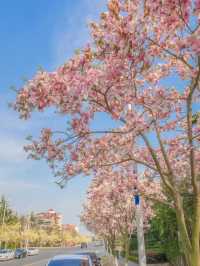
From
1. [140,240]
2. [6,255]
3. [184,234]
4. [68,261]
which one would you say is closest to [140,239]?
[140,240]

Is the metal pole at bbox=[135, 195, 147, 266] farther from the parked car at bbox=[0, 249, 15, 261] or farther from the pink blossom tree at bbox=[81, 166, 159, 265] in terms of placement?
the parked car at bbox=[0, 249, 15, 261]

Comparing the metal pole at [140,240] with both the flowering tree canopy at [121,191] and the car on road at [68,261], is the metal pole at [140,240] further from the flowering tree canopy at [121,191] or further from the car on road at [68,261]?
the car on road at [68,261]

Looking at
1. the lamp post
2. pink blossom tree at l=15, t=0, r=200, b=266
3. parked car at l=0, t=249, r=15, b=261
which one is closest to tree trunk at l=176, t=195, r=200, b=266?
pink blossom tree at l=15, t=0, r=200, b=266

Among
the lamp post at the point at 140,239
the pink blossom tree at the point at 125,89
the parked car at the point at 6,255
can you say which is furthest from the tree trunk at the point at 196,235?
the parked car at the point at 6,255

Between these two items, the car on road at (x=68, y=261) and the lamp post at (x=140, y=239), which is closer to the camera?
the car on road at (x=68, y=261)

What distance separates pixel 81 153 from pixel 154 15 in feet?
10.4

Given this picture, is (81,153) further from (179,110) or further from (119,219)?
(119,219)

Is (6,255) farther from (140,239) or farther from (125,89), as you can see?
(125,89)

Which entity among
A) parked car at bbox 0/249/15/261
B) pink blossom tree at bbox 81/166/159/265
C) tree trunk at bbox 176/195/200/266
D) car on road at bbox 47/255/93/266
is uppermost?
pink blossom tree at bbox 81/166/159/265

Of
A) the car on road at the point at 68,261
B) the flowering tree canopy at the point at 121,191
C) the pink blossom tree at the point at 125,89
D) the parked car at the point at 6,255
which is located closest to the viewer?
the pink blossom tree at the point at 125,89

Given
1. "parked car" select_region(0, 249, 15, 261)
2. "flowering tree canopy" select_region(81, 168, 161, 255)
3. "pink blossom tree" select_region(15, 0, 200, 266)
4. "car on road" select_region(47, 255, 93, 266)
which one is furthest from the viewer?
"parked car" select_region(0, 249, 15, 261)

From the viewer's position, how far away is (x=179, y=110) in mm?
8484

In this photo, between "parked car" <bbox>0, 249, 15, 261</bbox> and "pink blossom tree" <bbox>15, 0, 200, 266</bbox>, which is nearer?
"pink blossom tree" <bbox>15, 0, 200, 266</bbox>

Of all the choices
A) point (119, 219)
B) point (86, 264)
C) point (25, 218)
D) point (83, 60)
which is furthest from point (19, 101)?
point (25, 218)
